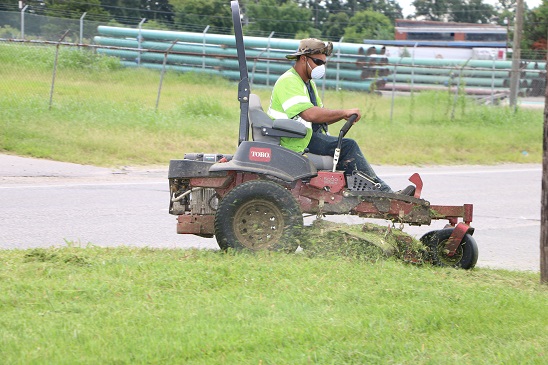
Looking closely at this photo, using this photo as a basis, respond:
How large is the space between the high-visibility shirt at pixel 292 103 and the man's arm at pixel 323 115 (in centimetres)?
4

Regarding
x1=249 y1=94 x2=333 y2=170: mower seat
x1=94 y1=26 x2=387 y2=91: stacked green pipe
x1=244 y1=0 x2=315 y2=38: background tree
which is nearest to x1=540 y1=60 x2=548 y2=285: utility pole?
x1=249 y1=94 x2=333 y2=170: mower seat

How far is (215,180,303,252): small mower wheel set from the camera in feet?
23.0

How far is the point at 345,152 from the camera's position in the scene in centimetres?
751

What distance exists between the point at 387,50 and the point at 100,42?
16.4 meters

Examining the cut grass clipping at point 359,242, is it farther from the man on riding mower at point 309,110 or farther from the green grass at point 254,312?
the man on riding mower at point 309,110

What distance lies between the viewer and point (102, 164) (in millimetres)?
14508

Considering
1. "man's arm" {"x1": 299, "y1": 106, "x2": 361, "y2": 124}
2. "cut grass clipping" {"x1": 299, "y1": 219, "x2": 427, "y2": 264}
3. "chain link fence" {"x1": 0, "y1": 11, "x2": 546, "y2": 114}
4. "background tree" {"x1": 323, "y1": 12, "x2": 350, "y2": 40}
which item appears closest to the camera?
"cut grass clipping" {"x1": 299, "y1": 219, "x2": 427, "y2": 264}

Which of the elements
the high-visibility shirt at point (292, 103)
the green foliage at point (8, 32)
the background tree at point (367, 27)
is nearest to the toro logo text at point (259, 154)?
the high-visibility shirt at point (292, 103)

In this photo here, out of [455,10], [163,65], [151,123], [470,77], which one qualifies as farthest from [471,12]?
[151,123]

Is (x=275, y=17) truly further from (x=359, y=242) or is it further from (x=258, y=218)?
(x=359, y=242)

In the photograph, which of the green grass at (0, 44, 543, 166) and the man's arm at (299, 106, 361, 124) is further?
the green grass at (0, 44, 543, 166)

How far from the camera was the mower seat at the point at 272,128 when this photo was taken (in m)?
7.29

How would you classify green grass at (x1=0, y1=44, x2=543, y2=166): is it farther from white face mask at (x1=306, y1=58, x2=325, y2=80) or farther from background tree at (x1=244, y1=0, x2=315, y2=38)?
background tree at (x1=244, y1=0, x2=315, y2=38)

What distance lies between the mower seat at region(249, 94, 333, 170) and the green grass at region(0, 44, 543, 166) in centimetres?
768
